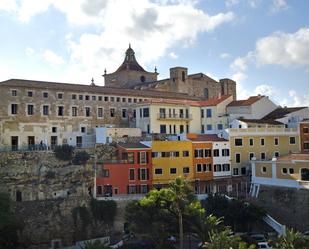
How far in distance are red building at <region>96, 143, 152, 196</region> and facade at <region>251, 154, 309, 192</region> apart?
11361 millimetres

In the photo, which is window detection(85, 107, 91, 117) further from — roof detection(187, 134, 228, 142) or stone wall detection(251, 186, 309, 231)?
stone wall detection(251, 186, 309, 231)

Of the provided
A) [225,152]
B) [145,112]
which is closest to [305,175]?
[225,152]

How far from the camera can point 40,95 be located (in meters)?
55.3

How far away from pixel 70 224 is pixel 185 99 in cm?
2926

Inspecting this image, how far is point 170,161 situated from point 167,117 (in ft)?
29.9

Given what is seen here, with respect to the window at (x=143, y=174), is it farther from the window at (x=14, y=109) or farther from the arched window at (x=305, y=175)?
the window at (x=14, y=109)

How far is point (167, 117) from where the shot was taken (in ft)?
192

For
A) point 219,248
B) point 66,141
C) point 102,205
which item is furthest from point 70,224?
Answer: point 219,248

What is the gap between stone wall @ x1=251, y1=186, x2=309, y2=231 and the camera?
142 feet

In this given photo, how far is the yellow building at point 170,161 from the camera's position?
1988 inches

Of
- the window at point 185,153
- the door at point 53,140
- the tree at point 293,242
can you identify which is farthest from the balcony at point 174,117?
the tree at point 293,242

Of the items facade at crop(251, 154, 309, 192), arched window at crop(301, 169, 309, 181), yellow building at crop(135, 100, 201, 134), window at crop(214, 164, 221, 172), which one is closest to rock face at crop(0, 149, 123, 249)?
yellow building at crop(135, 100, 201, 134)

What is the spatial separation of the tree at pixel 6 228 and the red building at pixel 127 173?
10510 mm

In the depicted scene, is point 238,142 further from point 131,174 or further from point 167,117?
point 131,174
